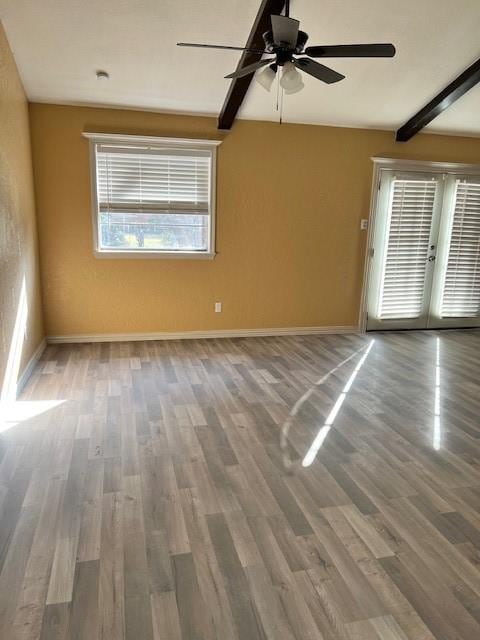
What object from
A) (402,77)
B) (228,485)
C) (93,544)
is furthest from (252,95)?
(93,544)

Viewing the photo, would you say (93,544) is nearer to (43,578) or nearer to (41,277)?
(43,578)

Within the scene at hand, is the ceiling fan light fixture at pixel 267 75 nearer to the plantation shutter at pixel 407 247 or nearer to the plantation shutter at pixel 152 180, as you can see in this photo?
the plantation shutter at pixel 152 180

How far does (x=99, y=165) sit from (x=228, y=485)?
3.78 m

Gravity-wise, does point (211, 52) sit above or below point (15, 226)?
above

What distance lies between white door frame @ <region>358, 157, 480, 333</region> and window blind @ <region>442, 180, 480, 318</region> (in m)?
0.19

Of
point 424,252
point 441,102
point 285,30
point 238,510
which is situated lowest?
point 238,510

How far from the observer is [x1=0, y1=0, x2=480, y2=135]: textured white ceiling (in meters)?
3.28

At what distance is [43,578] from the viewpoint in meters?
1.72

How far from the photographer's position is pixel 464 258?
19.4 feet

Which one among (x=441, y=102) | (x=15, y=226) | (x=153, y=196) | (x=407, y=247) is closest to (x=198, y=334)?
(x=153, y=196)

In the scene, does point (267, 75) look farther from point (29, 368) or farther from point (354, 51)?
point (29, 368)

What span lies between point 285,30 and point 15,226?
2.58 meters

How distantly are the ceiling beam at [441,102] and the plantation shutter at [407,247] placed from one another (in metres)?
0.57

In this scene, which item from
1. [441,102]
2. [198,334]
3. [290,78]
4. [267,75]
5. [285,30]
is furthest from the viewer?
[198,334]
